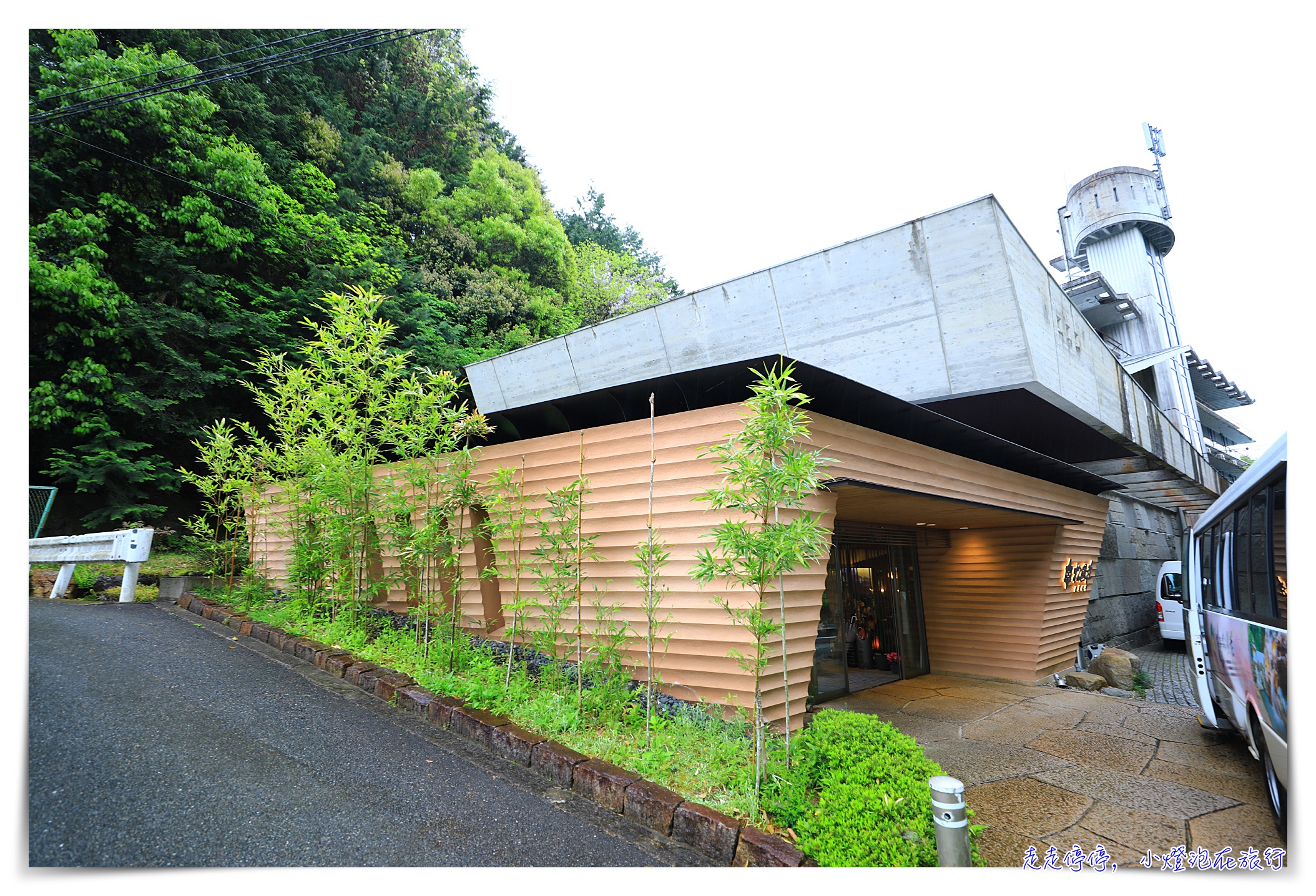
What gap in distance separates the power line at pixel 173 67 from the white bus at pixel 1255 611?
611 cm

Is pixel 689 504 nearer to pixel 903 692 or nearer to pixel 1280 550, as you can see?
pixel 1280 550

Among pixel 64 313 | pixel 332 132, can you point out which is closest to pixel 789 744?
pixel 64 313

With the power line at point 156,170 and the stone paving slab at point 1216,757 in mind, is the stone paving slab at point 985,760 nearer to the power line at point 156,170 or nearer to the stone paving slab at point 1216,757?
the stone paving slab at point 1216,757

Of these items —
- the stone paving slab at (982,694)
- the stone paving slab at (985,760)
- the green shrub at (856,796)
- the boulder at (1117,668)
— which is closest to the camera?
the green shrub at (856,796)

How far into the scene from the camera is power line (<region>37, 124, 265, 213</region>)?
4.04 m

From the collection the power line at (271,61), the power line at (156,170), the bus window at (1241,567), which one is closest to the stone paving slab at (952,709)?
the bus window at (1241,567)

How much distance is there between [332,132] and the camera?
46.4ft

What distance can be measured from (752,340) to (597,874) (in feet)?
19.6

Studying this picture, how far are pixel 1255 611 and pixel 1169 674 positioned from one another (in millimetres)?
7853

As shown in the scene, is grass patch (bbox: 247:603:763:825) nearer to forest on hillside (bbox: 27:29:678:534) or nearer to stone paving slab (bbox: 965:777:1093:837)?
stone paving slab (bbox: 965:777:1093:837)

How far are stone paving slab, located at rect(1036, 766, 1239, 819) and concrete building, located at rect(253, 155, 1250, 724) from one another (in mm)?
1916

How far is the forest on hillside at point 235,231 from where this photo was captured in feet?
14.9

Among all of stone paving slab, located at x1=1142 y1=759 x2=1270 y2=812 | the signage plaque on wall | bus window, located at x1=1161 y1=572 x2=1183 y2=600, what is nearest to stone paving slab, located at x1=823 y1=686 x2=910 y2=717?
stone paving slab, located at x1=1142 y1=759 x2=1270 y2=812

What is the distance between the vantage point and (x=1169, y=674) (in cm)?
854
